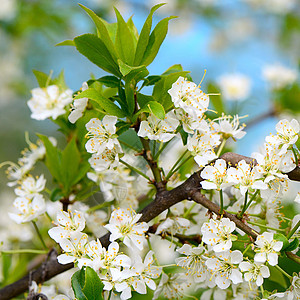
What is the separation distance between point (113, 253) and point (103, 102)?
0.89ft

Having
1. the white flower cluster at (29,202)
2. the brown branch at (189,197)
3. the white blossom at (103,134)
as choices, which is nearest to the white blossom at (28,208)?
the white flower cluster at (29,202)

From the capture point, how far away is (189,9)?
430 cm

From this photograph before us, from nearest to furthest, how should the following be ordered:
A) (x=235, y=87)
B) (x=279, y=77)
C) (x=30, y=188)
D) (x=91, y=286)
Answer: (x=91, y=286) → (x=30, y=188) → (x=279, y=77) → (x=235, y=87)

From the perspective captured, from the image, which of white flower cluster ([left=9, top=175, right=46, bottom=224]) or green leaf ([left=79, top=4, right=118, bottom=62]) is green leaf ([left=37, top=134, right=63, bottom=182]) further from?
green leaf ([left=79, top=4, right=118, bottom=62])

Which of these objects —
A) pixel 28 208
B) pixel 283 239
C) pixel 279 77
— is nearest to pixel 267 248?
pixel 283 239

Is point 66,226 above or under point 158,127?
under

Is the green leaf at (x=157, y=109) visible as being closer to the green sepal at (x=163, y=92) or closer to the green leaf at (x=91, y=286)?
the green sepal at (x=163, y=92)

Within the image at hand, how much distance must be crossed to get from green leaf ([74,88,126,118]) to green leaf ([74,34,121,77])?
0.07m

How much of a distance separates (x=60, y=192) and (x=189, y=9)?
12.0 feet

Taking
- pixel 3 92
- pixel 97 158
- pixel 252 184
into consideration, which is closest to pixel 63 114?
pixel 97 158

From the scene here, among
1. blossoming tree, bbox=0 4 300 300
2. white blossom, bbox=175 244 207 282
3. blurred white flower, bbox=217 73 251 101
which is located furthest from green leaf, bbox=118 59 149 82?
blurred white flower, bbox=217 73 251 101

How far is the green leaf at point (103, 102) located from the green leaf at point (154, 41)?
4.5 inches

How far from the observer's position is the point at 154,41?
823 mm

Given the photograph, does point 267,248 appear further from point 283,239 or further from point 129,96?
point 129,96
